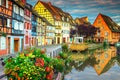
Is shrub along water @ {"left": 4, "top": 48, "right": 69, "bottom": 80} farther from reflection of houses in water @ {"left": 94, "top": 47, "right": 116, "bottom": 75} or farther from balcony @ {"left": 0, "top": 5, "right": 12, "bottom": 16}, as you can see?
balcony @ {"left": 0, "top": 5, "right": 12, "bottom": 16}

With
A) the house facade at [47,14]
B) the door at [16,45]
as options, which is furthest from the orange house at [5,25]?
the house facade at [47,14]

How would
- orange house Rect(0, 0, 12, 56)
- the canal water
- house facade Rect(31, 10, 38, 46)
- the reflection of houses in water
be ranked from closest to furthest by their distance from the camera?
the canal water
the reflection of houses in water
orange house Rect(0, 0, 12, 56)
house facade Rect(31, 10, 38, 46)

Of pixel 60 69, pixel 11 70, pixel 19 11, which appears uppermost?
pixel 19 11

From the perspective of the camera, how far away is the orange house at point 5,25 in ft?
90.8

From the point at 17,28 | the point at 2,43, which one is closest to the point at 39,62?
the point at 2,43

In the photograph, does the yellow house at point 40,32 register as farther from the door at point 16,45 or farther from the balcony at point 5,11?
the balcony at point 5,11

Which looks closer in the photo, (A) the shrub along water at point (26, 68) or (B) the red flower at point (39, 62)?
(A) the shrub along water at point (26, 68)

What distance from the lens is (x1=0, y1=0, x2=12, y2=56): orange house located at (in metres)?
27.7

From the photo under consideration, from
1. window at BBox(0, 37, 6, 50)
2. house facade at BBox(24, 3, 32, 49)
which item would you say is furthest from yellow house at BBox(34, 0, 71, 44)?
window at BBox(0, 37, 6, 50)

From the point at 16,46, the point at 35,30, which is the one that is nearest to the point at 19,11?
the point at 16,46

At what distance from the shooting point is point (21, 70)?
7.47 metres

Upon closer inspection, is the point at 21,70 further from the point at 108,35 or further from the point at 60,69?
the point at 108,35

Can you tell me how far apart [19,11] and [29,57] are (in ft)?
93.4

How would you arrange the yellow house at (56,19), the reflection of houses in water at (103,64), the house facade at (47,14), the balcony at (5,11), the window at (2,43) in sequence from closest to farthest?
the reflection of houses in water at (103,64)
the balcony at (5,11)
the window at (2,43)
the house facade at (47,14)
the yellow house at (56,19)
